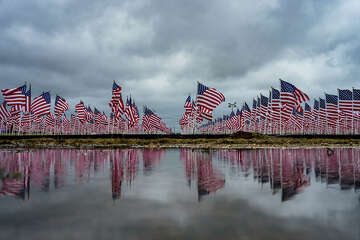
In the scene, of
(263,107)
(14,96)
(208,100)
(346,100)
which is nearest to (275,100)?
(263,107)

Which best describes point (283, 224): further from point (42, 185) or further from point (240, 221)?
point (42, 185)

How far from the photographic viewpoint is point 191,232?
585 cm

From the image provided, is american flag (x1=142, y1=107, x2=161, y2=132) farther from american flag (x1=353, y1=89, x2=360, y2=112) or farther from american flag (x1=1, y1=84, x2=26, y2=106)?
american flag (x1=353, y1=89, x2=360, y2=112)

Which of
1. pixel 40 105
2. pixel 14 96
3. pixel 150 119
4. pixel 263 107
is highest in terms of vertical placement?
pixel 263 107

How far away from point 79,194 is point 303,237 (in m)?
7.13

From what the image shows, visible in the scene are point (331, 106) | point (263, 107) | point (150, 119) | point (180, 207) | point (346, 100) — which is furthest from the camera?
point (150, 119)

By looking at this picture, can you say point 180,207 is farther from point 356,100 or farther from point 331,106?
point 356,100

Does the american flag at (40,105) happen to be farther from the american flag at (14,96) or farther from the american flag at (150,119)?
the american flag at (150,119)

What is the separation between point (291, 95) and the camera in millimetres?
42062

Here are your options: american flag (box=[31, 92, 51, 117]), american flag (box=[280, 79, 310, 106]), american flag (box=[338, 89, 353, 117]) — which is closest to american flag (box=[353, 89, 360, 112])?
american flag (box=[338, 89, 353, 117])

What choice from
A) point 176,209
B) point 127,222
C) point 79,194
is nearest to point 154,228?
point 127,222

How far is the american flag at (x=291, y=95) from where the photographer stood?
4159cm

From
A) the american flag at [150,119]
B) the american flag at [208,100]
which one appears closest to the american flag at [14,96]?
the american flag at [208,100]

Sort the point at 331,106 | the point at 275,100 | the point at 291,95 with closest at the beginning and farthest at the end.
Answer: the point at 291,95
the point at 275,100
the point at 331,106
